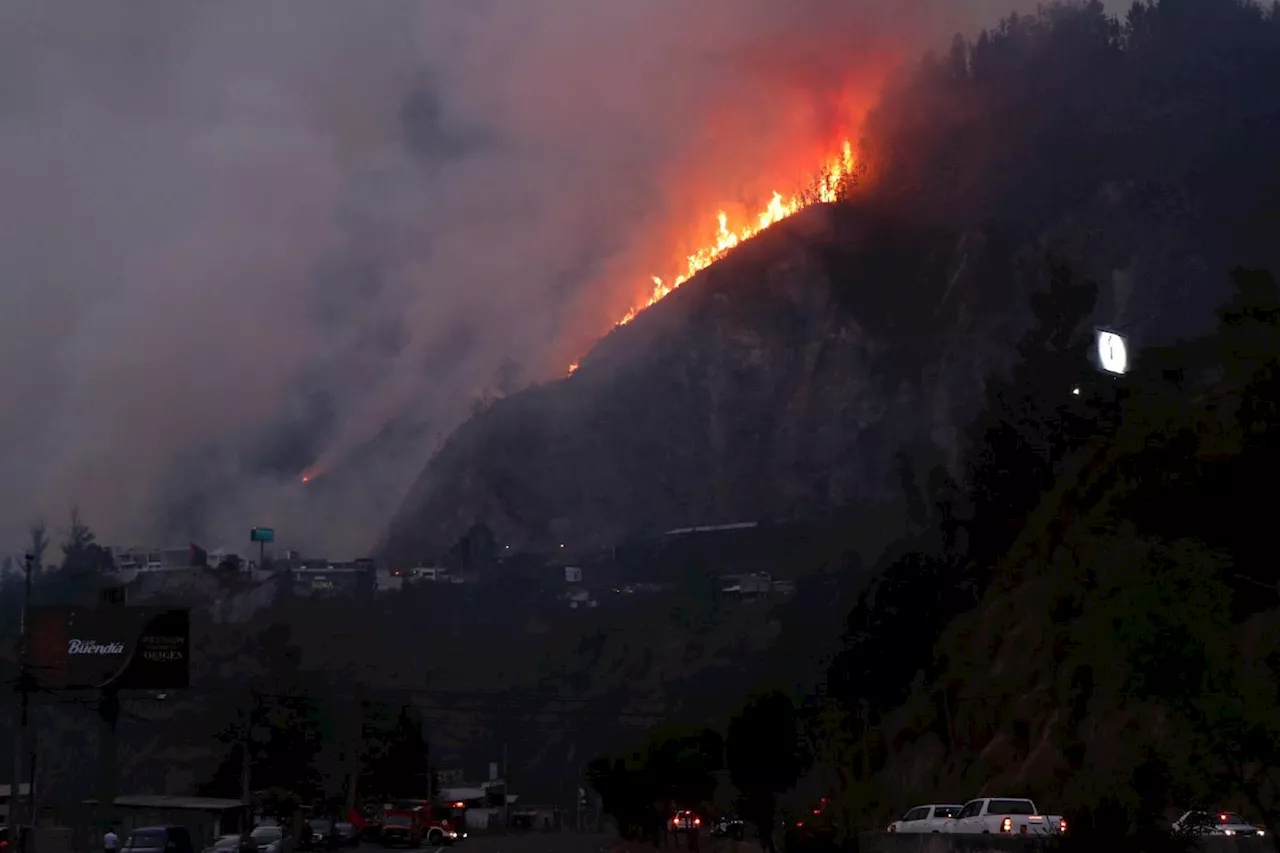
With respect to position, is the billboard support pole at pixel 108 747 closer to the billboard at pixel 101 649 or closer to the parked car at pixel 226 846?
the billboard at pixel 101 649

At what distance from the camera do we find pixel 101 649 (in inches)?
3255

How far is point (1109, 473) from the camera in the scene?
7725cm

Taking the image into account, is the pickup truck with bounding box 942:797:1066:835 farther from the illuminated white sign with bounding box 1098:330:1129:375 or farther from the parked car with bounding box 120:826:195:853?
the parked car with bounding box 120:826:195:853

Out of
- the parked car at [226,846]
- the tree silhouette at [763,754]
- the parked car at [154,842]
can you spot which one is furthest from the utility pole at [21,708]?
the tree silhouette at [763,754]

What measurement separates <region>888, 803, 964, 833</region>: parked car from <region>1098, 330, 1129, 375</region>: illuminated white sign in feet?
71.3

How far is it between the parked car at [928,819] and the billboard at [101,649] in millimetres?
45337

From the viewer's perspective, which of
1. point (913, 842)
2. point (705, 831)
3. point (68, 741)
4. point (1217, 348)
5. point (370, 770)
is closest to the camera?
point (913, 842)

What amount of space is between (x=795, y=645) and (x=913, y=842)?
122769 mm

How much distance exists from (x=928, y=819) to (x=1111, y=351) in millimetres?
24474

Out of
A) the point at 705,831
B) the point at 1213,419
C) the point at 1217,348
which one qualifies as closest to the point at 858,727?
the point at 705,831

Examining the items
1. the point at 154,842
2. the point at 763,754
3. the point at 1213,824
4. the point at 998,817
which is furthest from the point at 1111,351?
the point at 154,842

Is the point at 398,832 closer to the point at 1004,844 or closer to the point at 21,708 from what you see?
the point at 21,708

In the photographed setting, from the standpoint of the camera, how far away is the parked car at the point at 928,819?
5206 cm

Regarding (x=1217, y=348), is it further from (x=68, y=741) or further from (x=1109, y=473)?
(x=68, y=741)
